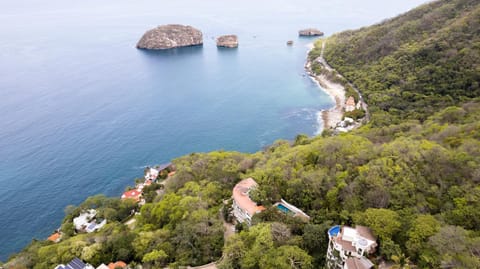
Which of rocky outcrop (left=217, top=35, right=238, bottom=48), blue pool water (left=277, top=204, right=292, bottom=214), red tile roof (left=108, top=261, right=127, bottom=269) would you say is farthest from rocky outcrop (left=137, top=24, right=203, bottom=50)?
blue pool water (left=277, top=204, right=292, bottom=214)

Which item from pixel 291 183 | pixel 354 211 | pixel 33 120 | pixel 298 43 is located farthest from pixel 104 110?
pixel 298 43

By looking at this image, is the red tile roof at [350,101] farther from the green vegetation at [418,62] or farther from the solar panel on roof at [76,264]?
the solar panel on roof at [76,264]

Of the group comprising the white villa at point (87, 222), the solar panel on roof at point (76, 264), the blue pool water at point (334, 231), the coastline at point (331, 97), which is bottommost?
the white villa at point (87, 222)

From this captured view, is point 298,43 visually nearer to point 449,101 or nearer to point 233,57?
point 233,57

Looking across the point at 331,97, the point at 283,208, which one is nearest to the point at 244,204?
the point at 283,208

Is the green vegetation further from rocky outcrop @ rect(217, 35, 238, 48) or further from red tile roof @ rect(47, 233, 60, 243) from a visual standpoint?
red tile roof @ rect(47, 233, 60, 243)

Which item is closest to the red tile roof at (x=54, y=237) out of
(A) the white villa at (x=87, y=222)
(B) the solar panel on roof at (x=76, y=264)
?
(A) the white villa at (x=87, y=222)

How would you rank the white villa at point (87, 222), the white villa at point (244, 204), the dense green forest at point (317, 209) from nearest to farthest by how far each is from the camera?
the dense green forest at point (317, 209) → the white villa at point (244, 204) → the white villa at point (87, 222)

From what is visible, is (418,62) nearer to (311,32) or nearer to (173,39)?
(311,32)
